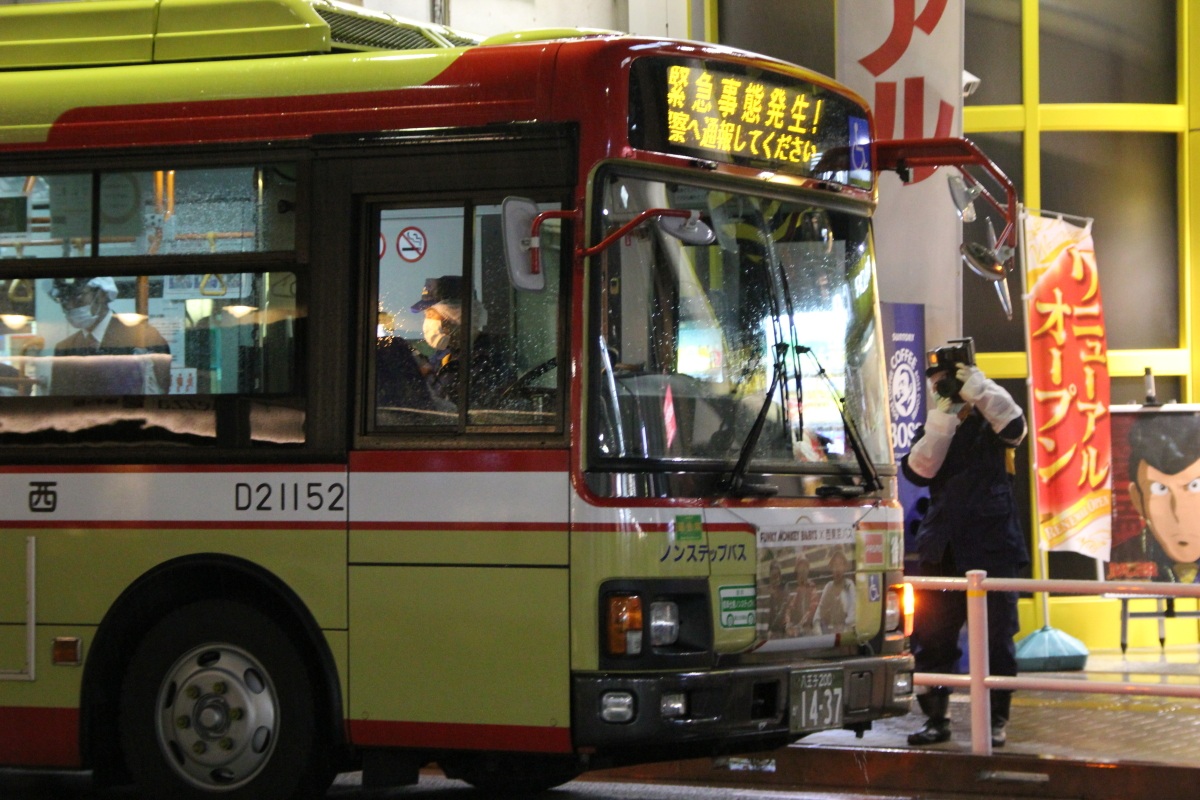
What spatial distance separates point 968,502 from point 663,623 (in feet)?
11.3

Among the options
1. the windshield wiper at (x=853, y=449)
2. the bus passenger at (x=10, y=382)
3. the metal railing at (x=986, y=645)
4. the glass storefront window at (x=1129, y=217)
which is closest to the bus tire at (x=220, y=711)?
the bus passenger at (x=10, y=382)

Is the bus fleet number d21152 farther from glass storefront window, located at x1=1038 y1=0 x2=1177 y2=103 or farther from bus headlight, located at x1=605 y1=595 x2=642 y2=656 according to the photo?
glass storefront window, located at x1=1038 y1=0 x2=1177 y2=103

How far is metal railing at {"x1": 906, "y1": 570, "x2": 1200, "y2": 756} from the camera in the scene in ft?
27.7

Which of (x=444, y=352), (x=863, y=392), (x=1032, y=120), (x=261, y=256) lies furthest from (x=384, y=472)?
(x=1032, y=120)

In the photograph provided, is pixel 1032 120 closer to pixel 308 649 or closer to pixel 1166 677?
pixel 1166 677

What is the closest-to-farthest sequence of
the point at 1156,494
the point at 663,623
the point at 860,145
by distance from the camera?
the point at 663,623, the point at 860,145, the point at 1156,494

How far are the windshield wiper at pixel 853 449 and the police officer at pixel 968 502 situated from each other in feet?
7.21

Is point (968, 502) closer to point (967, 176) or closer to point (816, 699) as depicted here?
point (967, 176)

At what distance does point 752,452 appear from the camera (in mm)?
6766

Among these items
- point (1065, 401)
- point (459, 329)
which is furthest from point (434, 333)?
point (1065, 401)

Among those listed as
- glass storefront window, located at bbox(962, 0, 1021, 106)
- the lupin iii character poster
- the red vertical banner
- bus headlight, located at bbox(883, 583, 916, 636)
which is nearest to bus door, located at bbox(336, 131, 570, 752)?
bus headlight, located at bbox(883, 583, 916, 636)

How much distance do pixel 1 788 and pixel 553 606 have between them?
4017 millimetres

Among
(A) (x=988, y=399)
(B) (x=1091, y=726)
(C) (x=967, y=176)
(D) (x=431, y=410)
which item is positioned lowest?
(B) (x=1091, y=726)

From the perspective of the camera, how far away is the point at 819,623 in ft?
23.1
